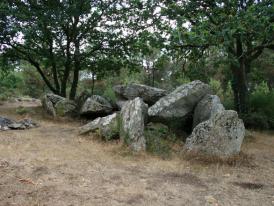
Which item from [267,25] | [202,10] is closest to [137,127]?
[267,25]

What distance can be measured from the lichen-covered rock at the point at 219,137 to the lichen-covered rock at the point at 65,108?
241 inches

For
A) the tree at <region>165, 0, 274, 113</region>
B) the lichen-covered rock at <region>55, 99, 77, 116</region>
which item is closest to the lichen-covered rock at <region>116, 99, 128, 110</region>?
the lichen-covered rock at <region>55, 99, 77, 116</region>

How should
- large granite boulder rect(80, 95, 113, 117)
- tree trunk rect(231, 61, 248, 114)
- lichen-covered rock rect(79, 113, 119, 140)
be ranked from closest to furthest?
lichen-covered rock rect(79, 113, 119, 140)
large granite boulder rect(80, 95, 113, 117)
tree trunk rect(231, 61, 248, 114)

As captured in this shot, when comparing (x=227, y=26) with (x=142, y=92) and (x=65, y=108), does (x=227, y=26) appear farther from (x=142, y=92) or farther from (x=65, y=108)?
(x=65, y=108)

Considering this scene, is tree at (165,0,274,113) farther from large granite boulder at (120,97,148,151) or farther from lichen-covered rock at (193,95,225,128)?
large granite boulder at (120,97,148,151)

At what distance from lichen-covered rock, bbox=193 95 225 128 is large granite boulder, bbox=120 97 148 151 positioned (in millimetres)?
1771

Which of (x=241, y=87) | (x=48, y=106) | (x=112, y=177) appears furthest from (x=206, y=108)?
(x=48, y=106)

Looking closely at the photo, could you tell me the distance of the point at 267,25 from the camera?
1066 cm

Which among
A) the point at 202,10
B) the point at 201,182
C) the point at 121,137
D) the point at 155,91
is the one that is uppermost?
the point at 202,10

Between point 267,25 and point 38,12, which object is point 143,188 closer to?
point 267,25

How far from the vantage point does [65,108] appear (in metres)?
14.0

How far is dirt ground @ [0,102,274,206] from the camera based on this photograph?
19.1 ft

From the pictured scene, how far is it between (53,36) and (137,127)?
844cm

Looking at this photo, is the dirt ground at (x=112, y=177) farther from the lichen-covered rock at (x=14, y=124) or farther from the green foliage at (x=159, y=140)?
the lichen-covered rock at (x=14, y=124)
